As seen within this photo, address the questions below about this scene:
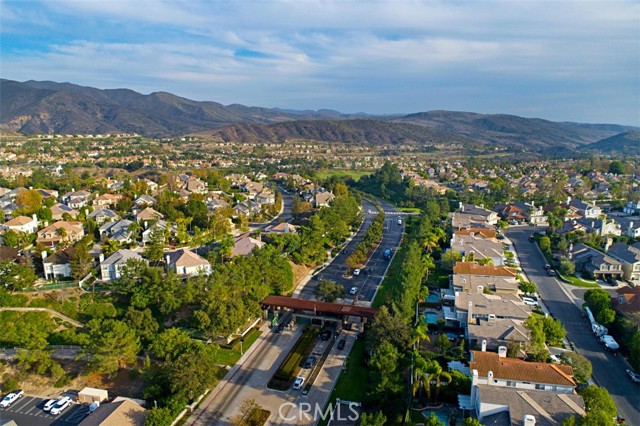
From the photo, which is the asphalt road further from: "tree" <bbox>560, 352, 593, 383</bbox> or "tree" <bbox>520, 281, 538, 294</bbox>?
"tree" <bbox>560, 352, 593, 383</bbox>

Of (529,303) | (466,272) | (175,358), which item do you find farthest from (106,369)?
(529,303)

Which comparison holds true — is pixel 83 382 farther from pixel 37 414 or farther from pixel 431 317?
pixel 431 317

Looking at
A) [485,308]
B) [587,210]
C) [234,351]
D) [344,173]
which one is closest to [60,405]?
[234,351]

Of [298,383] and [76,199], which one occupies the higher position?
[76,199]

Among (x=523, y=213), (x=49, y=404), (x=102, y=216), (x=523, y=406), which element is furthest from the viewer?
(x=523, y=213)

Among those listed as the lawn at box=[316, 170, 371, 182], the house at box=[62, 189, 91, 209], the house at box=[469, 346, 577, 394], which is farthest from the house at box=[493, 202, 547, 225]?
the house at box=[62, 189, 91, 209]

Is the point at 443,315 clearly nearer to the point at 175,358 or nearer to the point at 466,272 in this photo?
the point at 466,272

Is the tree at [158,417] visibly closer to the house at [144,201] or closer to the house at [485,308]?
the house at [485,308]
